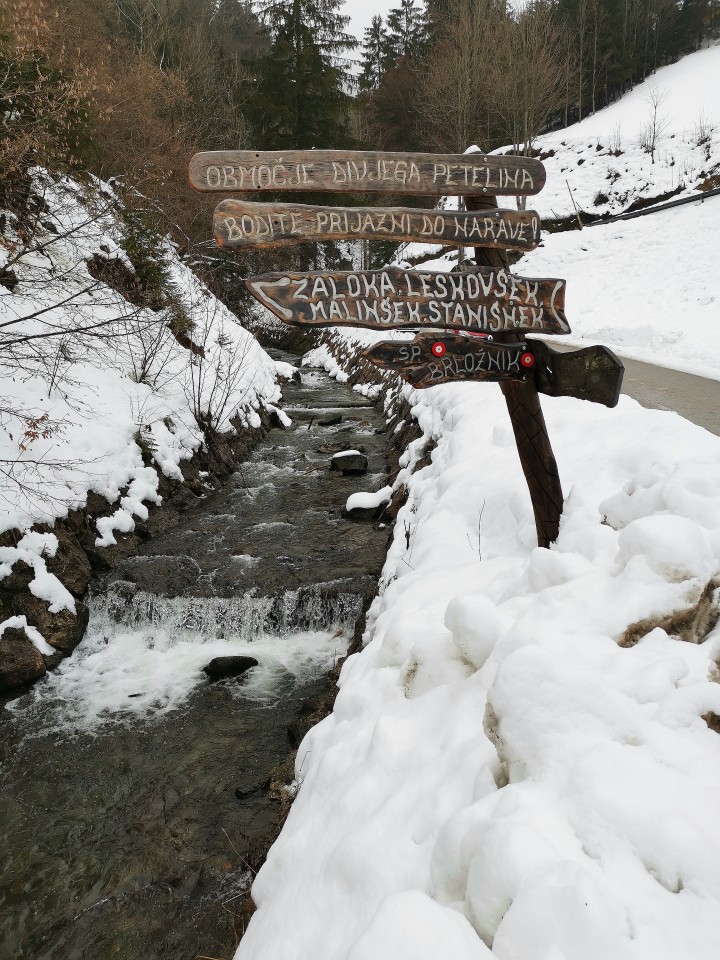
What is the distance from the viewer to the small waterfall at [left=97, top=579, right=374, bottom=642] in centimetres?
643

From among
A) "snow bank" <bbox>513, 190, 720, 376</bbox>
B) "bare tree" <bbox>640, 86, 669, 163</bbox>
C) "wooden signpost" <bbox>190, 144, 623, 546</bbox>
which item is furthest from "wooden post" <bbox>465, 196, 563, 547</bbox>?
"bare tree" <bbox>640, 86, 669, 163</bbox>

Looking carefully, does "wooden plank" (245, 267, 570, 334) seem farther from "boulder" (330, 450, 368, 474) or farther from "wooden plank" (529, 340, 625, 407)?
"boulder" (330, 450, 368, 474)

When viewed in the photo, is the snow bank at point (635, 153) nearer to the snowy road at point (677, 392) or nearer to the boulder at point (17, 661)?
the snowy road at point (677, 392)

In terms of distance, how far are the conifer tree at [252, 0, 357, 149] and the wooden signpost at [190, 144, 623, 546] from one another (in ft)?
81.3

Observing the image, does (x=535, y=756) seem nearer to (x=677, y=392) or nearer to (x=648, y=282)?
(x=677, y=392)

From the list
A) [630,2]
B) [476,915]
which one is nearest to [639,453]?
[476,915]

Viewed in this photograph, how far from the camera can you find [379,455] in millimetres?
11117

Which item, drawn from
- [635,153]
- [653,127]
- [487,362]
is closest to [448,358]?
[487,362]

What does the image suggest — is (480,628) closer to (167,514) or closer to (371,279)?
(371,279)

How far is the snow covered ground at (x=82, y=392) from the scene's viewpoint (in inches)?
245

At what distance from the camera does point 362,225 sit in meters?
3.55

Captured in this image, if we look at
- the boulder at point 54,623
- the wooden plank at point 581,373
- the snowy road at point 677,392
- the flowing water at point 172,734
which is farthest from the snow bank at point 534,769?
the boulder at point 54,623

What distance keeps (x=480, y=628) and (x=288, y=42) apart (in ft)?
95.3

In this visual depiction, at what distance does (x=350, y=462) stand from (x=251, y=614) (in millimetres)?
4304
